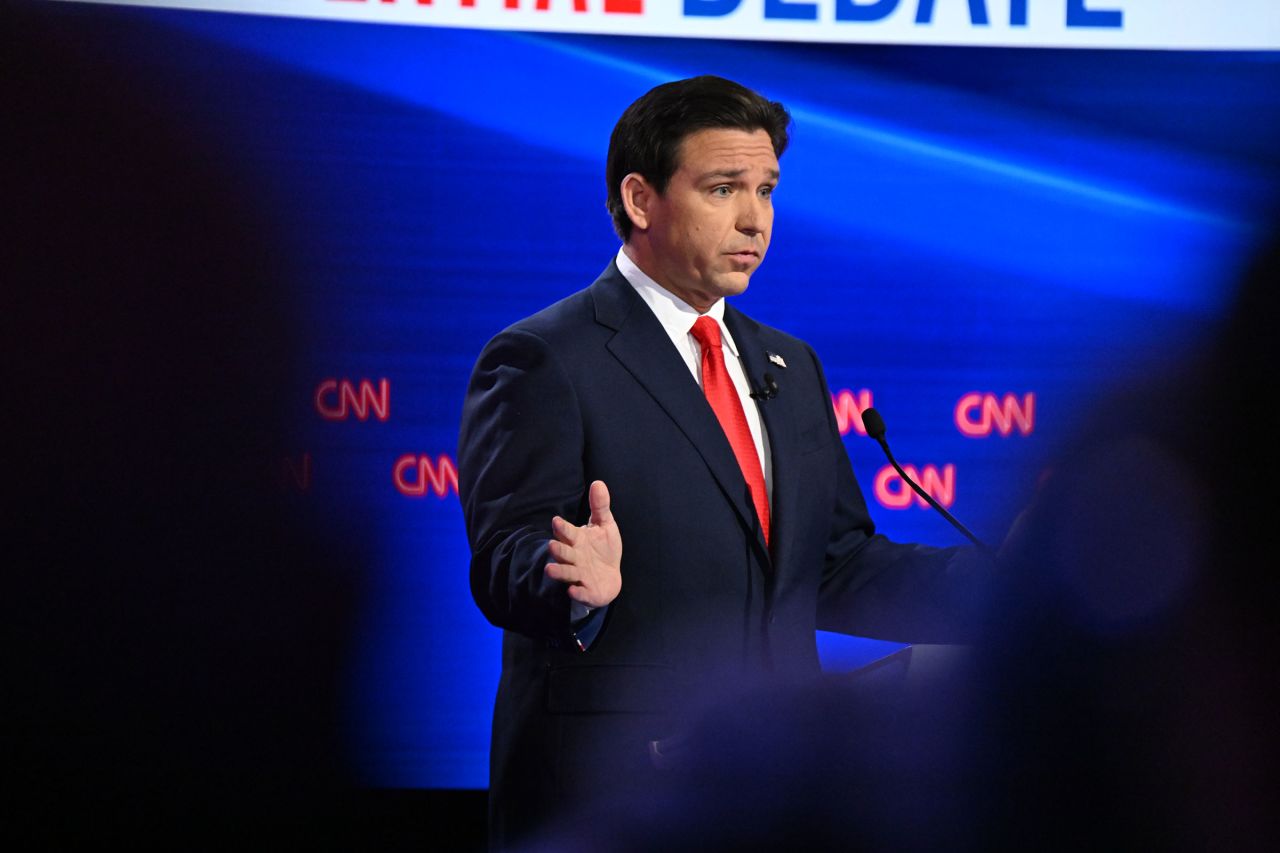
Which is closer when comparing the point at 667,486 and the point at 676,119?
the point at 667,486

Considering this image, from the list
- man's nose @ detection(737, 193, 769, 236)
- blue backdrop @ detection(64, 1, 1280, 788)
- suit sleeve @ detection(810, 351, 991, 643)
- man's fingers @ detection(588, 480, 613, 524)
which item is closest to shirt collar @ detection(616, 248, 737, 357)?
man's nose @ detection(737, 193, 769, 236)

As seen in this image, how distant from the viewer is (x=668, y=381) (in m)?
1.81

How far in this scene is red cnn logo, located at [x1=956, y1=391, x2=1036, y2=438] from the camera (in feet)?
9.92

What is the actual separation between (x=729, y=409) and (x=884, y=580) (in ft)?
1.02

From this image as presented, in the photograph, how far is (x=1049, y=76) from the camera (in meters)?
3.03

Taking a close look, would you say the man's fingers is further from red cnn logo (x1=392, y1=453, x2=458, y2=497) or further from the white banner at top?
the white banner at top

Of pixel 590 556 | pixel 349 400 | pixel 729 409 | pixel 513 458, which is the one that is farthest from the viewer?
pixel 349 400

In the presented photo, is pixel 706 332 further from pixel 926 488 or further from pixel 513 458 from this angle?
pixel 926 488

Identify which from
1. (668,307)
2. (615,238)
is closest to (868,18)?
(615,238)

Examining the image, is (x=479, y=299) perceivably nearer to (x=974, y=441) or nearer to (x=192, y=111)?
(x=192, y=111)

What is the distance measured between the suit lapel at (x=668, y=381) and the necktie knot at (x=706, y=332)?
71 millimetres

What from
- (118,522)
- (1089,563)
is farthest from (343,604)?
(1089,563)

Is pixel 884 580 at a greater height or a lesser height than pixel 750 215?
lesser

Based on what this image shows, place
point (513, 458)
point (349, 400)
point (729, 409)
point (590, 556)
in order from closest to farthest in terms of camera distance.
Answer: point (590, 556)
point (513, 458)
point (729, 409)
point (349, 400)
